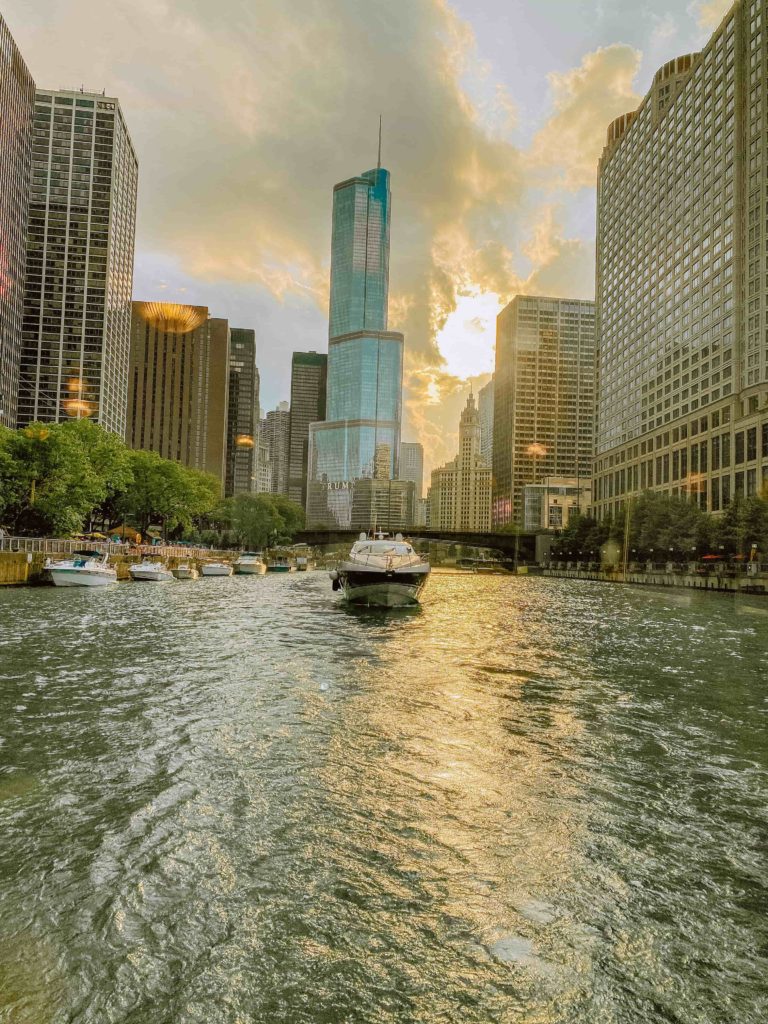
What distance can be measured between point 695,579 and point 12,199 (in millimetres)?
203700

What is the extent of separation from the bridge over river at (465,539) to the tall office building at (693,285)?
96.0 ft

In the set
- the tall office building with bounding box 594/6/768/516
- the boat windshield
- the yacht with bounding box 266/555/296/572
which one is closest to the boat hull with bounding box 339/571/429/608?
the boat windshield

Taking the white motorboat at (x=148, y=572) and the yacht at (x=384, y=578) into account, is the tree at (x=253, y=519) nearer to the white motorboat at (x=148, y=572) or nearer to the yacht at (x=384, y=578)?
the white motorboat at (x=148, y=572)

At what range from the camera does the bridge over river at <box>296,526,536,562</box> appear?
149500mm

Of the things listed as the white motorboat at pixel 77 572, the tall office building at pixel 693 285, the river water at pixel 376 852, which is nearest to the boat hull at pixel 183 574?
the white motorboat at pixel 77 572

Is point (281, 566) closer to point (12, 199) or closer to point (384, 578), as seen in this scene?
point (384, 578)

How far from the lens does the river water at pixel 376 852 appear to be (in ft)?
16.1

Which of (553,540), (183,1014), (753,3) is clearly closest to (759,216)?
(753,3)

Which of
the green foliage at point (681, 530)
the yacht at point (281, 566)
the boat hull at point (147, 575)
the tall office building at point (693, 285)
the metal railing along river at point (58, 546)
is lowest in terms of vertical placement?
the yacht at point (281, 566)

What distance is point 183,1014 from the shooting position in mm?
4562

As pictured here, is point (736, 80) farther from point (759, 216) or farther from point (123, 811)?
point (123, 811)

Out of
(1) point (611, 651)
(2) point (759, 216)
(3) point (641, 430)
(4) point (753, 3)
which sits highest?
(4) point (753, 3)

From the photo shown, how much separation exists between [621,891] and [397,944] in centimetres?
255

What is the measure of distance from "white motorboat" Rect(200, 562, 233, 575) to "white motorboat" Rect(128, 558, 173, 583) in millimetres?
15828
